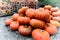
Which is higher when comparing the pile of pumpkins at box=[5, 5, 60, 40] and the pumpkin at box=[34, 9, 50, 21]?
the pumpkin at box=[34, 9, 50, 21]

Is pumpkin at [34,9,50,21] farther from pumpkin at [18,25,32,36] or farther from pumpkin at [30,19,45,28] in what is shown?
pumpkin at [18,25,32,36]

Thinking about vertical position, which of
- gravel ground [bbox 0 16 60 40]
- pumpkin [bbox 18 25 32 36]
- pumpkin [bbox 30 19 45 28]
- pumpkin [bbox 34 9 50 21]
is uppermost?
pumpkin [bbox 34 9 50 21]

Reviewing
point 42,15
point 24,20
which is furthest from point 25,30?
point 42,15

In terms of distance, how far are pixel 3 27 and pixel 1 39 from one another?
0.30 metres

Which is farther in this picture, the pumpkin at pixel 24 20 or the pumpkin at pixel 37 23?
the pumpkin at pixel 24 20

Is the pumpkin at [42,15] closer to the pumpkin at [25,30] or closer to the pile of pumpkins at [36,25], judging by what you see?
the pile of pumpkins at [36,25]

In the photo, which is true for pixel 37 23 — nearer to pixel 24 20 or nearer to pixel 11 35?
pixel 24 20

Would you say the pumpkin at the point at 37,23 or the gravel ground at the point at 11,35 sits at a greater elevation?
the pumpkin at the point at 37,23

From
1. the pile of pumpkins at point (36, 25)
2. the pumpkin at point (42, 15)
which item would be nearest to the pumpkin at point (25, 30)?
the pile of pumpkins at point (36, 25)

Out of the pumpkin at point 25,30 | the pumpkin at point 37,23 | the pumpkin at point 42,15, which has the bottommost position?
the pumpkin at point 25,30

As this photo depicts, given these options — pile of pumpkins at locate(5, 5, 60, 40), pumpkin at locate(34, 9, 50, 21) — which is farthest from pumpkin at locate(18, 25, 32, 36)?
pumpkin at locate(34, 9, 50, 21)

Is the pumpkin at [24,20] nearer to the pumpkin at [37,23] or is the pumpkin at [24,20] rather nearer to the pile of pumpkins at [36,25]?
the pile of pumpkins at [36,25]

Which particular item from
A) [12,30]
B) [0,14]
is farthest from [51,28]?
[0,14]

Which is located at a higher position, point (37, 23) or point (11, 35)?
point (37, 23)
